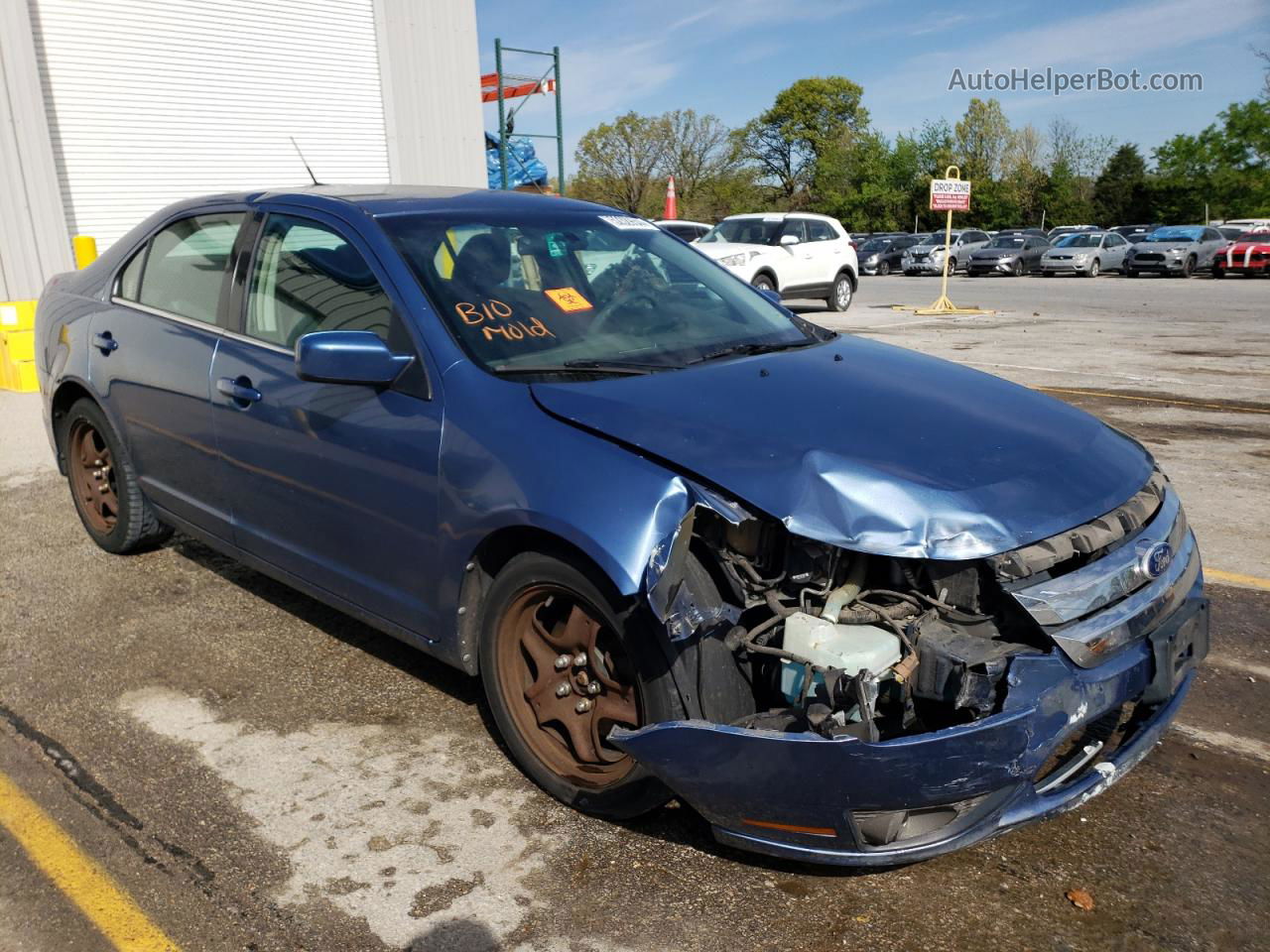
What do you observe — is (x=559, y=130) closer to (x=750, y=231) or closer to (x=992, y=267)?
(x=750, y=231)

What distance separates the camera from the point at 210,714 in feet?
11.9

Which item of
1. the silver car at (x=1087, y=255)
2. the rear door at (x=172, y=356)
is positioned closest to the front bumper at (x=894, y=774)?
the rear door at (x=172, y=356)

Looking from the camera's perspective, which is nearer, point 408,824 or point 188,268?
point 408,824

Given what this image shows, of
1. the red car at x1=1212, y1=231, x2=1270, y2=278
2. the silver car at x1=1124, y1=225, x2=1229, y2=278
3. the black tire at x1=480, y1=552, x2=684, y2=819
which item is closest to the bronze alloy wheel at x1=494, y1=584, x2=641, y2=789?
the black tire at x1=480, y1=552, x2=684, y2=819

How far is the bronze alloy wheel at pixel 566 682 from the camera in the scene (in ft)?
9.04

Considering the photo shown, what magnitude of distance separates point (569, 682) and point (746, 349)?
129 centimetres

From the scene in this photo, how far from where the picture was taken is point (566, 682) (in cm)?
288

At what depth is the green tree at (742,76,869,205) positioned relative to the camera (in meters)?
78.7

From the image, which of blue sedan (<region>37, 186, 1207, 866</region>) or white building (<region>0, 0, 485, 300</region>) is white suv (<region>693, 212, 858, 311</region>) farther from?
blue sedan (<region>37, 186, 1207, 866</region>)

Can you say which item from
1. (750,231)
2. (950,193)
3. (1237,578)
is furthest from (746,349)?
(950,193)

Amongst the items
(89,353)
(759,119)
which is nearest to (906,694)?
(89,353)

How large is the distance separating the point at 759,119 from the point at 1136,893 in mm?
84774

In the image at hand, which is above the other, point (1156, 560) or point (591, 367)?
point (591, 367)

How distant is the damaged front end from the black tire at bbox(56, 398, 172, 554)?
3.17 meters
